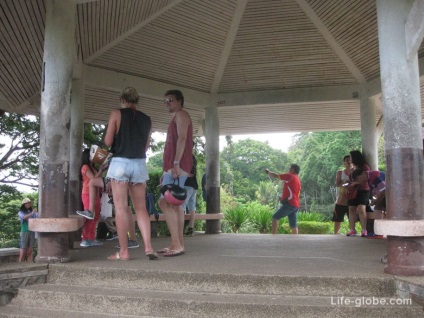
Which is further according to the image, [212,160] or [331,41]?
[212,160]

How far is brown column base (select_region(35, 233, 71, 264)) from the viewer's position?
4661 millimetres

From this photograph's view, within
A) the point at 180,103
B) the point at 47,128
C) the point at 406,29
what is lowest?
the point at 47,128

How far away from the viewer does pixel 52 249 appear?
4.69 m

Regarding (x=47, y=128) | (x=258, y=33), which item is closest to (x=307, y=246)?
(x=47, y=128)

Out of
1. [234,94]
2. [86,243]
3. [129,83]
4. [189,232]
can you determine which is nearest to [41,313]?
[86,243]

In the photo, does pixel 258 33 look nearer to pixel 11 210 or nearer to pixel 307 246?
pixel 307 246

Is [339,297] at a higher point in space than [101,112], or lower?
lower

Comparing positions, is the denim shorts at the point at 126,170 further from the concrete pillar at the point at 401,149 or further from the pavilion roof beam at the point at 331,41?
the pavilion roof beam at the point at 331,41

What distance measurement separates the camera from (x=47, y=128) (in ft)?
16.1

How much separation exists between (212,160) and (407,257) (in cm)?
702

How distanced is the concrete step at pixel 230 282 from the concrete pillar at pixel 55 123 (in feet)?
1.97

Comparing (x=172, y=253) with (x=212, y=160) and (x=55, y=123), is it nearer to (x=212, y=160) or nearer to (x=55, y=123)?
(x=55, y=123)

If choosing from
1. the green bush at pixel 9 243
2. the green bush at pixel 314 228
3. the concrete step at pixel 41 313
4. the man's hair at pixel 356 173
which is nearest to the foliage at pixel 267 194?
the green bush at pixel 314 228

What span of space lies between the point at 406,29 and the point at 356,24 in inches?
181
